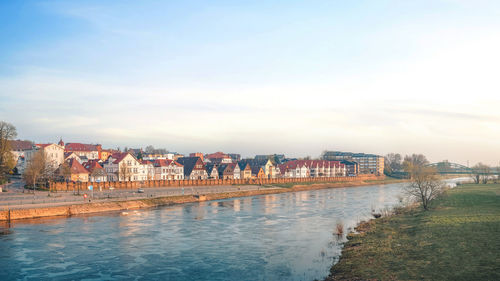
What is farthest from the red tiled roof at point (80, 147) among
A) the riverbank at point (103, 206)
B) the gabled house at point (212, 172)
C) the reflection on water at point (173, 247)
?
the reflection on water at point (173, 247)

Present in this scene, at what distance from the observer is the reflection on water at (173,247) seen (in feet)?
88.5

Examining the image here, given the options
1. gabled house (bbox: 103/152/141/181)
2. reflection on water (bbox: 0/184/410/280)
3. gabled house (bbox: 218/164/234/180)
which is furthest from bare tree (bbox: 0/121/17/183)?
gabled house (bbox: 218/164/234/180)

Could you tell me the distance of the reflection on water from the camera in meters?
27.0

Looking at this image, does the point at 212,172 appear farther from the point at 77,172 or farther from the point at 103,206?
the point at 103,206

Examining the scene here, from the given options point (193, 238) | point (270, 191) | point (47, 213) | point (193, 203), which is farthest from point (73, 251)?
point (270, 191)

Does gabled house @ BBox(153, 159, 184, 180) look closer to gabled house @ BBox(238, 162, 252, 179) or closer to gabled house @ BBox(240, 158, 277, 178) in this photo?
gabled house @ BBox(238, 162, 252, 179)

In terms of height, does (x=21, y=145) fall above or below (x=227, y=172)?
above

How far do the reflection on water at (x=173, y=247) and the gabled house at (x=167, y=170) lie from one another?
210ft

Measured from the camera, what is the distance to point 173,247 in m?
35.0

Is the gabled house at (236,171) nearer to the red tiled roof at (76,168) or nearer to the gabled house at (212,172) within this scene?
the gabled house at (212,172)

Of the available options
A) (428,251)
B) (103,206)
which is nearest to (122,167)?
(103,206)

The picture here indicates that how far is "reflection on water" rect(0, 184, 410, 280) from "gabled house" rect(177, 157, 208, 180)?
7215 cm

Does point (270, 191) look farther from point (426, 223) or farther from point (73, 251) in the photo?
point (73, 251)

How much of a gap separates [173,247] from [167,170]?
3462 inches
